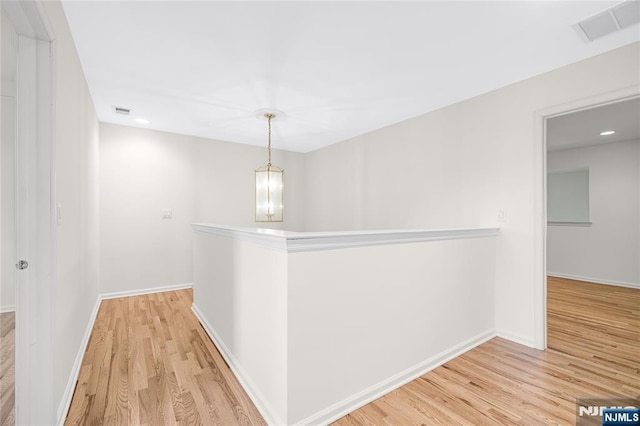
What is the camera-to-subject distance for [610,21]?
6.19 ft

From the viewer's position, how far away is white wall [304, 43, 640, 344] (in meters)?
2.45

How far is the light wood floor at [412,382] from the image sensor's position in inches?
66.6

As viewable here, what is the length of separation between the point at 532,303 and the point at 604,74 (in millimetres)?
1958

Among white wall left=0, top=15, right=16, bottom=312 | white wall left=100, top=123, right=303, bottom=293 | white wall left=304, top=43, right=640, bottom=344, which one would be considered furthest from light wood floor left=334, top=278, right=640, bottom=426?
white wall left=100, top=123, right=303, bottom=293

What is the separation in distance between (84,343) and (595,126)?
6.53 metres

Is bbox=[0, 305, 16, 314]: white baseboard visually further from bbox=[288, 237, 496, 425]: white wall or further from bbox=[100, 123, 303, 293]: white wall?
bbox=[100, 123, 303, 293]: white wall

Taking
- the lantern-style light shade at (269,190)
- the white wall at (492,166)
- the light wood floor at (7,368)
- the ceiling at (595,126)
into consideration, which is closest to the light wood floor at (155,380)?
the light wood floor at (7,368)

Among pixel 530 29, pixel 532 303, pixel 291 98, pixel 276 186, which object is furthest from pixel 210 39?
pixel 532 303

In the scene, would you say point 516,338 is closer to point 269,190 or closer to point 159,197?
point 269,190

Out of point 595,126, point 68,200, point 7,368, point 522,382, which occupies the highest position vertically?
point 595,126

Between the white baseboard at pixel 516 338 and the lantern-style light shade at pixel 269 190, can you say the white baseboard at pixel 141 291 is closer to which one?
the lantern-style light shade at pixel 269 190

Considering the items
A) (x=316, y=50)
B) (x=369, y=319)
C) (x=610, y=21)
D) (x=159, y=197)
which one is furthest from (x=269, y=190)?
(x=610, y=21)

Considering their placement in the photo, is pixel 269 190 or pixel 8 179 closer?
pixel 8 179

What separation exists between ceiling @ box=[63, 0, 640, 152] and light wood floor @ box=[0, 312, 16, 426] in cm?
186
